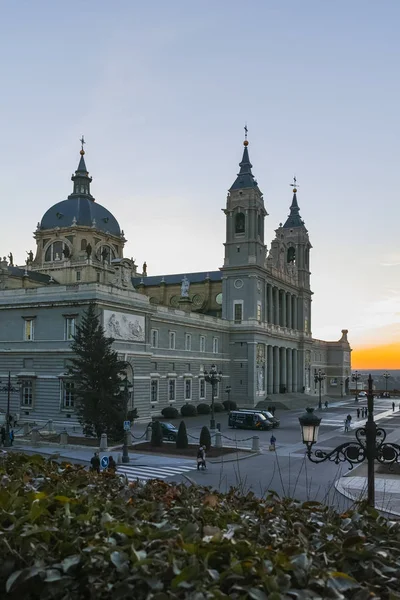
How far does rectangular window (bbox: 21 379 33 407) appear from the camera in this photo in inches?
1850

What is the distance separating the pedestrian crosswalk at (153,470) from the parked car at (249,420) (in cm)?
1796

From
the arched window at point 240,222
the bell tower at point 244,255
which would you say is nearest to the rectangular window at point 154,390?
the bell tower at point 244,255

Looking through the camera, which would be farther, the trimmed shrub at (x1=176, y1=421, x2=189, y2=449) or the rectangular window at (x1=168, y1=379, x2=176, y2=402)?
the rectangular window at (x1=168, y1=379, x2=176, y2=402)

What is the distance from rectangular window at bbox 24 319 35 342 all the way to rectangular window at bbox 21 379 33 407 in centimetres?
345

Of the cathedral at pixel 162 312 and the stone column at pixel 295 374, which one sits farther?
the stone column at pixel 295 374

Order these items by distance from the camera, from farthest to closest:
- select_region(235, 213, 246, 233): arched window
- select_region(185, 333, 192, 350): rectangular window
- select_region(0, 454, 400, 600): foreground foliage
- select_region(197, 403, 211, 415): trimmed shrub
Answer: select_region(235, 213, 246, 233): arched window, select_region(185, 333, 192, 350): rectangular window, select_region(197, 403, 211, 415): trimmed shrub, select_region(0, 454, 400, 600): foreground foliage

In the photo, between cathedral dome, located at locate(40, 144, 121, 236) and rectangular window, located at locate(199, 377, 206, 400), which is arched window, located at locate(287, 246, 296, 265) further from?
rectangular window, located at locate(199, 377, 206, 400)

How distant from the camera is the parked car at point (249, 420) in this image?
151 feet

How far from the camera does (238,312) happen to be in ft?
239

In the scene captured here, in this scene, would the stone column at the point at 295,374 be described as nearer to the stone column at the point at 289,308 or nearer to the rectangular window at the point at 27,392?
the stone column at the point at 289,308

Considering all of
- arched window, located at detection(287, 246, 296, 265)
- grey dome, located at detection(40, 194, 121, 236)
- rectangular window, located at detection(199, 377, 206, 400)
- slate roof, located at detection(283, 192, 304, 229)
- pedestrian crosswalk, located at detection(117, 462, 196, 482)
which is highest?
slate roof, located at detection(283, 192, 304, 229)

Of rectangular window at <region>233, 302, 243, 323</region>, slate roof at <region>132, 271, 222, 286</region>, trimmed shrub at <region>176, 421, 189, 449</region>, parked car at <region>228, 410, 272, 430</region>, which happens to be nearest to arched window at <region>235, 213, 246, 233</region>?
rectangular window at <region>233, 302, 243, 323</region>

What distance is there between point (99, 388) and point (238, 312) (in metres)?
37.9

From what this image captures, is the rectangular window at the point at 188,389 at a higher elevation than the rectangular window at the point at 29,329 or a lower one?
lower
